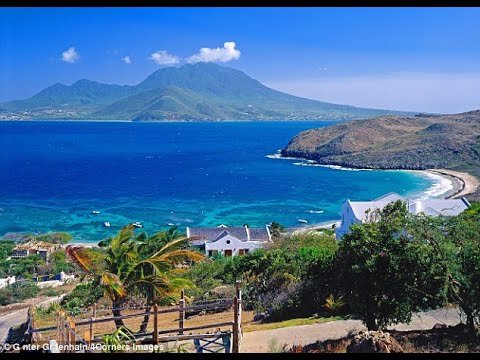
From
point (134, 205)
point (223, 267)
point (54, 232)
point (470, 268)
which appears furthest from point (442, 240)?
point (134, 205)

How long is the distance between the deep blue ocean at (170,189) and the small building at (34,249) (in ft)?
12.1

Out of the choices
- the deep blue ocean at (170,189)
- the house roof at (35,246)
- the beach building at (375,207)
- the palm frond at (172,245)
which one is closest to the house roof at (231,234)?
the beach building at (375,207)

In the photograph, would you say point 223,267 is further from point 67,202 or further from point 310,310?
point 67,202

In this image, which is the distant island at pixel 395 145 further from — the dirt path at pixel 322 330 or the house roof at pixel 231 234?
the dirt path at pixel 322 330

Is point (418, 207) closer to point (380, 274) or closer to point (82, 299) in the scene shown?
point (82, 299)

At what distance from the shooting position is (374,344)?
5750mm

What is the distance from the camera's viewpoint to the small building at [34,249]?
1072 inches

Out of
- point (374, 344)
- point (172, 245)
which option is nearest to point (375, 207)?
point (172, 245)

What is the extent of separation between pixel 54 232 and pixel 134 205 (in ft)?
32.6

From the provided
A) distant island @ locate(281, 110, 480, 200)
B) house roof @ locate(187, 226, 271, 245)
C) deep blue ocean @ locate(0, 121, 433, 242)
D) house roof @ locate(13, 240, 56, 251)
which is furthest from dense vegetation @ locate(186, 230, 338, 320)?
distant island @ locate(281, 110, 480, 200)

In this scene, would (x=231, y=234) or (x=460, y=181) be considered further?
(x=460, y=181)

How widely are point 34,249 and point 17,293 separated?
9.13 metres
